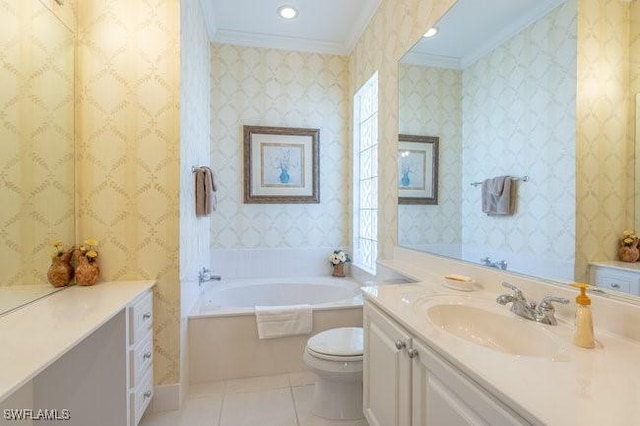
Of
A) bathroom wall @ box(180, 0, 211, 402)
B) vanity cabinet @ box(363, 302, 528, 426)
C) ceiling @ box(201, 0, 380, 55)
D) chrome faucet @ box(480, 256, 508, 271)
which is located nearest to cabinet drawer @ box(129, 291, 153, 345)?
bathroom wall @ box(180, 0, 211, 402)

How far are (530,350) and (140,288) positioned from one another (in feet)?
5.89

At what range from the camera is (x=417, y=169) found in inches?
80.6

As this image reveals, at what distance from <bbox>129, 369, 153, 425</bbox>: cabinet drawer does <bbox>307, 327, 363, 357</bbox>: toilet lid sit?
90 cm

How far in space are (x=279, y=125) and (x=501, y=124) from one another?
2.19 m

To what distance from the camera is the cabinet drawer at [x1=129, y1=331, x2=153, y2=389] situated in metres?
1.50

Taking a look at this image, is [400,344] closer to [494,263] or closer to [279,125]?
[494,263]

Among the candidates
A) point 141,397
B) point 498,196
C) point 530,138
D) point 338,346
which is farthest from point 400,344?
point 141,397

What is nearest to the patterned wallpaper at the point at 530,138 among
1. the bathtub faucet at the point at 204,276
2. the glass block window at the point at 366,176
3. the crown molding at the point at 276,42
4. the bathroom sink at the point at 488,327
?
the bathroom sink at the point at 488,327

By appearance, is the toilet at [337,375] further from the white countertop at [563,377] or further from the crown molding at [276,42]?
the crown molding at [276,42]

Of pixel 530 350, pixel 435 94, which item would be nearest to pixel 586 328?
pixel 530 350

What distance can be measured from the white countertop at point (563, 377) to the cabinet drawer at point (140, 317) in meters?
1.33

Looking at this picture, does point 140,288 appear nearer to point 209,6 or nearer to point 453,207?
point 453,207

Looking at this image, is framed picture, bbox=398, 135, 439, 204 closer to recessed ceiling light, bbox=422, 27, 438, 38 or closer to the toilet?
recessed ceiling light, bbox=422, 27, 438, 38

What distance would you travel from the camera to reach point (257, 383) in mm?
2152
